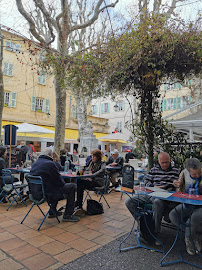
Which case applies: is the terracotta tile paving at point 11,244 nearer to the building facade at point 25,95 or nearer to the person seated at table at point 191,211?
the person seated at table at point 191,211

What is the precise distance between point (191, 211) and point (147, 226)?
1.96ft

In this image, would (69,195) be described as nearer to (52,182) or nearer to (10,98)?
(52,182)

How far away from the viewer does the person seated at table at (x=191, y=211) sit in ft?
8.75

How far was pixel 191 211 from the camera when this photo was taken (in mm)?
2688

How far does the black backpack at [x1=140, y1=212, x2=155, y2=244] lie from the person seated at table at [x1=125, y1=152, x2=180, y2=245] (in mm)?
77

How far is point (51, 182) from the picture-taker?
12.2 feet

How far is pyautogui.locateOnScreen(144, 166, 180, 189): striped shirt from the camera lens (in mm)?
3465

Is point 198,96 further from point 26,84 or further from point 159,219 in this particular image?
point 159,219

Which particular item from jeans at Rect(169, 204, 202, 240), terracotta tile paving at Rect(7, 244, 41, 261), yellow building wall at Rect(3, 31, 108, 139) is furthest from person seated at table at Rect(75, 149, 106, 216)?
yellow building wall at Rect(3, 31, 108, 139)

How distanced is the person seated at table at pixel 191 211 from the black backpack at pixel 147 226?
31cm

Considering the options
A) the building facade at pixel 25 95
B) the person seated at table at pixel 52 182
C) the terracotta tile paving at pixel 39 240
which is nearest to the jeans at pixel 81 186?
the person seated at table at pixel 52 182

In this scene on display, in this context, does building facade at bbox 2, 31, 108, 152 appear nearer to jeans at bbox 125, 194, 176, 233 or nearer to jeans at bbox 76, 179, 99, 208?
jeans at bbox 76, 179, 99, 208

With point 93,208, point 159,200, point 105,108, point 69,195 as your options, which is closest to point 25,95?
point 105,108

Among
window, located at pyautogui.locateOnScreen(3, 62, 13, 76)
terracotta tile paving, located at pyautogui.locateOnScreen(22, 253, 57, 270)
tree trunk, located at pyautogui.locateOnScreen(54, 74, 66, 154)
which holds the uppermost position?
window, located at pyautogui.locateOnScreen(3, 62, 13, 76)
